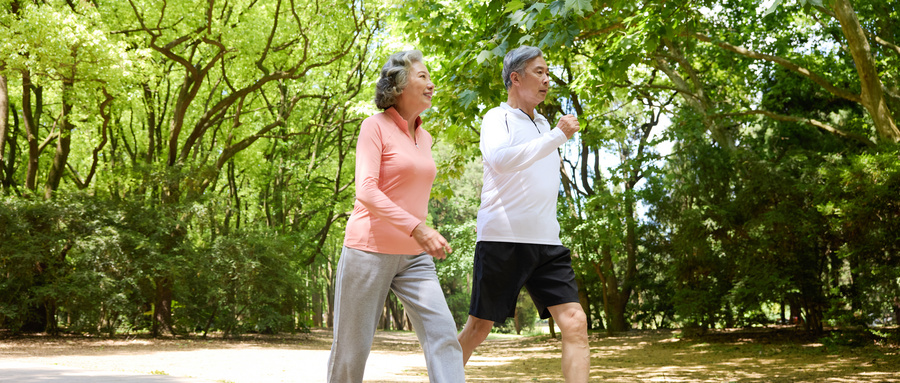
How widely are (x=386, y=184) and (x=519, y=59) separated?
4.45 ft

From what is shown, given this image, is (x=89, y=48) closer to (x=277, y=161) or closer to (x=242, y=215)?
(x=277, y=161)

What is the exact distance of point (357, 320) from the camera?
312 cm

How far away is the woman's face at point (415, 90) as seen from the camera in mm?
3289

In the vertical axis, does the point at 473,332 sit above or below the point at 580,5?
below

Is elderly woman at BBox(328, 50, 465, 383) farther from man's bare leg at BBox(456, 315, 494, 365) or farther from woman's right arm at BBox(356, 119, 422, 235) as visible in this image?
man's bare leg at BBox(456, 315, 494, 365)

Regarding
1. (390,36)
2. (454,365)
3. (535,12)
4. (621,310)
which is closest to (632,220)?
(621,310)

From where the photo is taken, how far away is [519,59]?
13.4 ft

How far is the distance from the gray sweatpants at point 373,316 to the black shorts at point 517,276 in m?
0.69

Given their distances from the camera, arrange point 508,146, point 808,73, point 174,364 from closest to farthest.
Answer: point 508,146, point 174,364, point 808,73

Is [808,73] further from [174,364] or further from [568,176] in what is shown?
[174,364]

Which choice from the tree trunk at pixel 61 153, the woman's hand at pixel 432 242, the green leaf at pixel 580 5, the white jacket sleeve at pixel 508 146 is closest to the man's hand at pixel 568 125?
the white jacket sleeve at pixel 508 146

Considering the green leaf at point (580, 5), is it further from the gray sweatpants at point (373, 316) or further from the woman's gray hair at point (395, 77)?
the gray sweatpants at point (373, 316)

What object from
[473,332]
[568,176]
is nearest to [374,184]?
[473,332]

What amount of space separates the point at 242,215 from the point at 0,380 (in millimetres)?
21820
